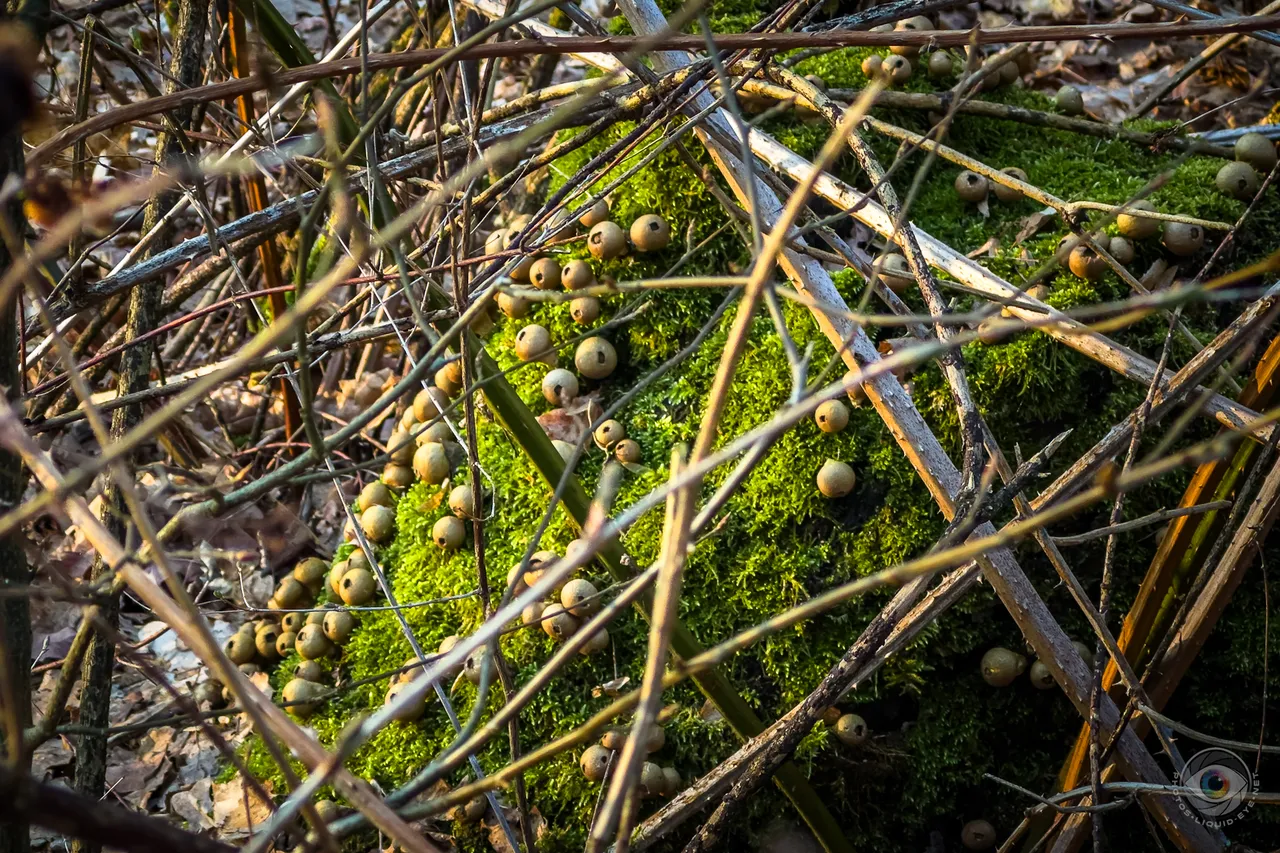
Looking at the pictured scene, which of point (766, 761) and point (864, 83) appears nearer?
point (766, 761)

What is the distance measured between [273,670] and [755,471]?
1741 millimetres

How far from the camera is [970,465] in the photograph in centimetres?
188

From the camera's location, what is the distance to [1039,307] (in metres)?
1.87

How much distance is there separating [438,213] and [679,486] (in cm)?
295

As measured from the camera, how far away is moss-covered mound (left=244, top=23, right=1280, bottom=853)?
2324mm

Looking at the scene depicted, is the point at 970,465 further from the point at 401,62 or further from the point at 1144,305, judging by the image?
the point at 401,62

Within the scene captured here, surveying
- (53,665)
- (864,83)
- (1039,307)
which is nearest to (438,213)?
(864,83)

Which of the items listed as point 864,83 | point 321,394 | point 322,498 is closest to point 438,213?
point 321,394

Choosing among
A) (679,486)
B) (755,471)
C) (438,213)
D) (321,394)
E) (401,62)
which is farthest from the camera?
(321,394)

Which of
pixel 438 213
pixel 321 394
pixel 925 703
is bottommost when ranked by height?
pixel 925 703

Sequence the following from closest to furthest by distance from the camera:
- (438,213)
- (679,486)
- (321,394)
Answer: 1. (679,486)
2. (438,213)
3. (321,394)

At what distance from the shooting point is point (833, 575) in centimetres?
242

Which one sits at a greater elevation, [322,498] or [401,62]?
[401,62]

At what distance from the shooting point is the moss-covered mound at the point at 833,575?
2.32m
